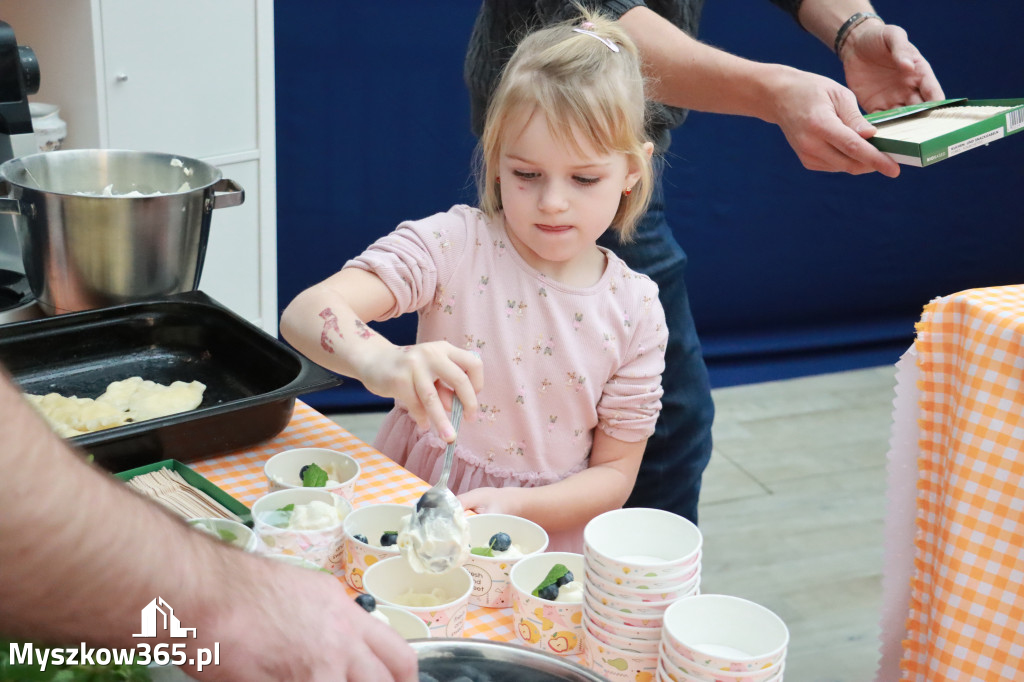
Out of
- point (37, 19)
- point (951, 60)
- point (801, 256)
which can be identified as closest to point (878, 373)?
point (801, 256)

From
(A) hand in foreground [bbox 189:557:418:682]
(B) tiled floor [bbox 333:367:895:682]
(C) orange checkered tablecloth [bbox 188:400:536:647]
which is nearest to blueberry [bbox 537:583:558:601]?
(C) orange checkered tablecloth [bbox 188:400:536:647]

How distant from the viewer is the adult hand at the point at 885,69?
1.86 metres

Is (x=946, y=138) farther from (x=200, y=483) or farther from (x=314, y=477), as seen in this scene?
(x=200, y=483)

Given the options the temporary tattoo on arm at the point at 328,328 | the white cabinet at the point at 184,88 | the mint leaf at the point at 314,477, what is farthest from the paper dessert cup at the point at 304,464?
the white cabinet at the point at 184,88

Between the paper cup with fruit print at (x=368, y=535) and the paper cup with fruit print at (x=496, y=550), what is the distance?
84 millimetres

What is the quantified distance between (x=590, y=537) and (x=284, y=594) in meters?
0.41

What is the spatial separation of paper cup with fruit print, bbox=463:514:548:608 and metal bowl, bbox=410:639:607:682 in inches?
8.2

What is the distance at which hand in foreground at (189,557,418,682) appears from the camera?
0.67 metres

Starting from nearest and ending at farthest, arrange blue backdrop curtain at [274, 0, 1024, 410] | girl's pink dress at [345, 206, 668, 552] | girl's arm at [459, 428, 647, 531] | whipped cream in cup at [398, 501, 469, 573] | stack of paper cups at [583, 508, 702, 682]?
stack of paper cups at [583, 508, 702, 682]
whipped cream in cup at [398, 501, 469, 573]
girl's arm at [459, 428, 647, 531]
girl's pink dress at [345, 206, 668, 552]
blue backdrop curtain at [274, 0, 1024, 410]

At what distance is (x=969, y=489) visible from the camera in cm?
141

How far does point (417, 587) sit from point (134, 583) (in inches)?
19.8

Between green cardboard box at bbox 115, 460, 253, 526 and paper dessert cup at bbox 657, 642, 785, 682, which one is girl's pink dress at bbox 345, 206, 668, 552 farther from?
paper dessert cup at bbox 657, 642, 785, 682

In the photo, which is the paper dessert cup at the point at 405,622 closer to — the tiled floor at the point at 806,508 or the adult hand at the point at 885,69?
the adult hand at the point at 885,69

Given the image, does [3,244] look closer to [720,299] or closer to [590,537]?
[590,537]
